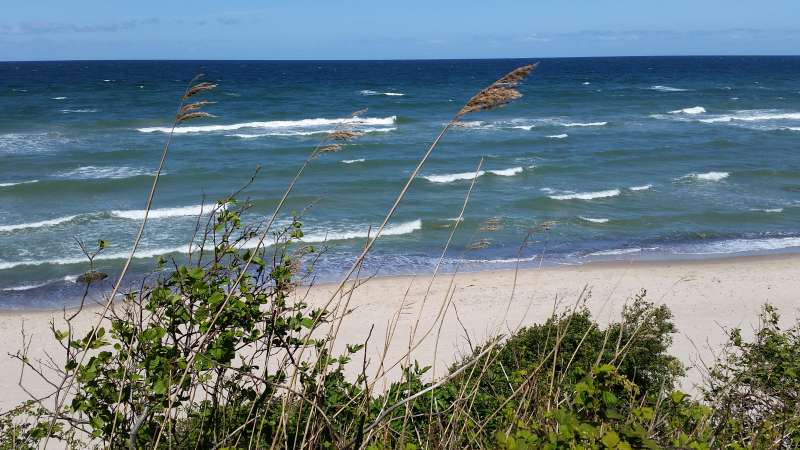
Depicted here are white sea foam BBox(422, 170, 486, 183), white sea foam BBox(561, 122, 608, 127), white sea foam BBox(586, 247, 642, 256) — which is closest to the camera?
white sea foam BBox(586, 247, 642, 256)

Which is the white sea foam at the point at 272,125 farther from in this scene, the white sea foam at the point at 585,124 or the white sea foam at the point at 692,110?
the white sea foam at the point at 692,110

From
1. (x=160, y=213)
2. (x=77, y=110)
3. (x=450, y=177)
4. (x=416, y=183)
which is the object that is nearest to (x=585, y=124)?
(x=450, y=177)

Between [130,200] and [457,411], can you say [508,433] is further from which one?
[130,200]

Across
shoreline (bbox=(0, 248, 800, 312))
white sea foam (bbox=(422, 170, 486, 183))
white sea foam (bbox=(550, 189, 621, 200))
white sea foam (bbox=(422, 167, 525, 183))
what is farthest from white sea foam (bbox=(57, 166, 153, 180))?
white sea foam (bbox=(550, 189, 621, 200))

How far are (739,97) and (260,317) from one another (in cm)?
6836

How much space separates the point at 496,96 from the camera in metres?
2.46

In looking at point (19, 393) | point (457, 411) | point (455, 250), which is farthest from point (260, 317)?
point (455, 250)

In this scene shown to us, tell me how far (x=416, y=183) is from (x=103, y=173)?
11.0m

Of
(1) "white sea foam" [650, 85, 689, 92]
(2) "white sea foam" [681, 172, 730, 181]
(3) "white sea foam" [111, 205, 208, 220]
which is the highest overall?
(1) "white sea foam" [650, 85, 689, 92]

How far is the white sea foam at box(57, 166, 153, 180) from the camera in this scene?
25.9 metres

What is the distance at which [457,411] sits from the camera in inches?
98.6

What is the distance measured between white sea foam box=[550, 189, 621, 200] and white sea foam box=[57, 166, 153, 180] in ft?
47.2

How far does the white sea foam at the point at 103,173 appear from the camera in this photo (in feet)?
85.1

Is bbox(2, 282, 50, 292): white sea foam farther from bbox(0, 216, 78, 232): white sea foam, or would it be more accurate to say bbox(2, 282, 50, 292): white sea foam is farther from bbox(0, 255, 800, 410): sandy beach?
bbox(0, 216, 78, 232): white sea foam
